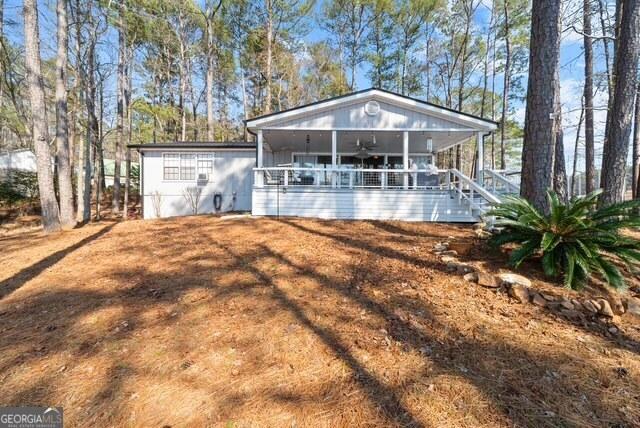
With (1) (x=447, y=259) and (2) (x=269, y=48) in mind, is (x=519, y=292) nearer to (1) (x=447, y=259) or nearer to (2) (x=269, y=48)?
(1) (x=447, y=259)

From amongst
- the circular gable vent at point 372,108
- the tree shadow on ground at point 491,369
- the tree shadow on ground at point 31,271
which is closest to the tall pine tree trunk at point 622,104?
the circular gable vent at point 372,108

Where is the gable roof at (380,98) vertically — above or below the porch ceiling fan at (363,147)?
above

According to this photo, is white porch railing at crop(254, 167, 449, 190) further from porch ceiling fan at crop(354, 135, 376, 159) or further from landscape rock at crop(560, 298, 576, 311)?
landscape rock at crop(560, 298, 576, 311)

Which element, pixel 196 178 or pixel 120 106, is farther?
pixel 120 106

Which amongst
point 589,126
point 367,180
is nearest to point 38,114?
point 367,180

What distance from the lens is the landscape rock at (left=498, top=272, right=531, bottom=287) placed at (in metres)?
3.10

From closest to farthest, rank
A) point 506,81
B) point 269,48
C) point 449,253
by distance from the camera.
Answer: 1. point 449,253
2. point 269,48
3. point 506,81

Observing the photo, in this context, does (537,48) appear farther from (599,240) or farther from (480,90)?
(480,90)

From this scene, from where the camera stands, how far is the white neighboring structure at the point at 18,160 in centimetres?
1797

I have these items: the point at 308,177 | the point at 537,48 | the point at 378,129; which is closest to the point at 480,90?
the point at 378,129

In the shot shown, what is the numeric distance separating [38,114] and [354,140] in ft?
29.3

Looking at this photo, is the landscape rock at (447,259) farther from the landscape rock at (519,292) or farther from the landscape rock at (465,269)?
the landscape rock at (519,292)

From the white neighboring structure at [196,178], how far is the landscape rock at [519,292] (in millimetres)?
10085

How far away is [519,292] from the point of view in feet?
9.84
